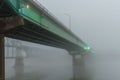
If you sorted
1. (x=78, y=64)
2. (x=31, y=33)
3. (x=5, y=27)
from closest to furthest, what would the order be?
(x=5, y=27), (x=31, y=33), (x=78, y=64)

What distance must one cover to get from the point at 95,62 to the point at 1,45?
8481 centimetres

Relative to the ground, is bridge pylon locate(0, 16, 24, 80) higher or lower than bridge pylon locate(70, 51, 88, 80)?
higher

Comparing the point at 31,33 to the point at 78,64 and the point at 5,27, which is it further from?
the point at 78,64

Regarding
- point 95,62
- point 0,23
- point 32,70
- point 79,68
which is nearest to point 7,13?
point 0,23

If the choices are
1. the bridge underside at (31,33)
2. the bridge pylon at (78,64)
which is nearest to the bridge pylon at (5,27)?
the bridge underside at (31,33)

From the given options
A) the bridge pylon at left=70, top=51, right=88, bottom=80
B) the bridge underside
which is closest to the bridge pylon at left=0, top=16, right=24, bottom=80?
the bridge underside

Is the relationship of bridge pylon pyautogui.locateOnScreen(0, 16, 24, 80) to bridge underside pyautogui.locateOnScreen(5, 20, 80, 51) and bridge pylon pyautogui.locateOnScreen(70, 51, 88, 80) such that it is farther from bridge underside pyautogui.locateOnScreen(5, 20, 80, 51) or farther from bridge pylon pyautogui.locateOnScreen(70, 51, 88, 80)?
bridge pylon pyautogui.locateOnScreen(70, 51, 88, 80)

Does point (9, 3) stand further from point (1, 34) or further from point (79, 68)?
point (79, 68)

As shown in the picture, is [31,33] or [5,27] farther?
[31,33]

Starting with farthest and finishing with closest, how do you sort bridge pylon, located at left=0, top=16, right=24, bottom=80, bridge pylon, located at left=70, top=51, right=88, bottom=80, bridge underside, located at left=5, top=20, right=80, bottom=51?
bridge pylon, located at left=70, top=51, right=88, bottom=80
bridge underside, located at left=5, top=20, right=80, bottom=51
bridge pylon, located at left=0, top=16, right=24, bottom=80

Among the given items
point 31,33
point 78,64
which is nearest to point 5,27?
point 31,33

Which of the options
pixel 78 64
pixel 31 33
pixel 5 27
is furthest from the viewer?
pixel 78 64

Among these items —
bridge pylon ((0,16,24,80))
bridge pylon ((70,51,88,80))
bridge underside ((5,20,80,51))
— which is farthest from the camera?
bridge pylon ((70,51,88,80))

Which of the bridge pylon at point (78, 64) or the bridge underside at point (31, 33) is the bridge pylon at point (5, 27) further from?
the bridge pylon at point (78, 64)
